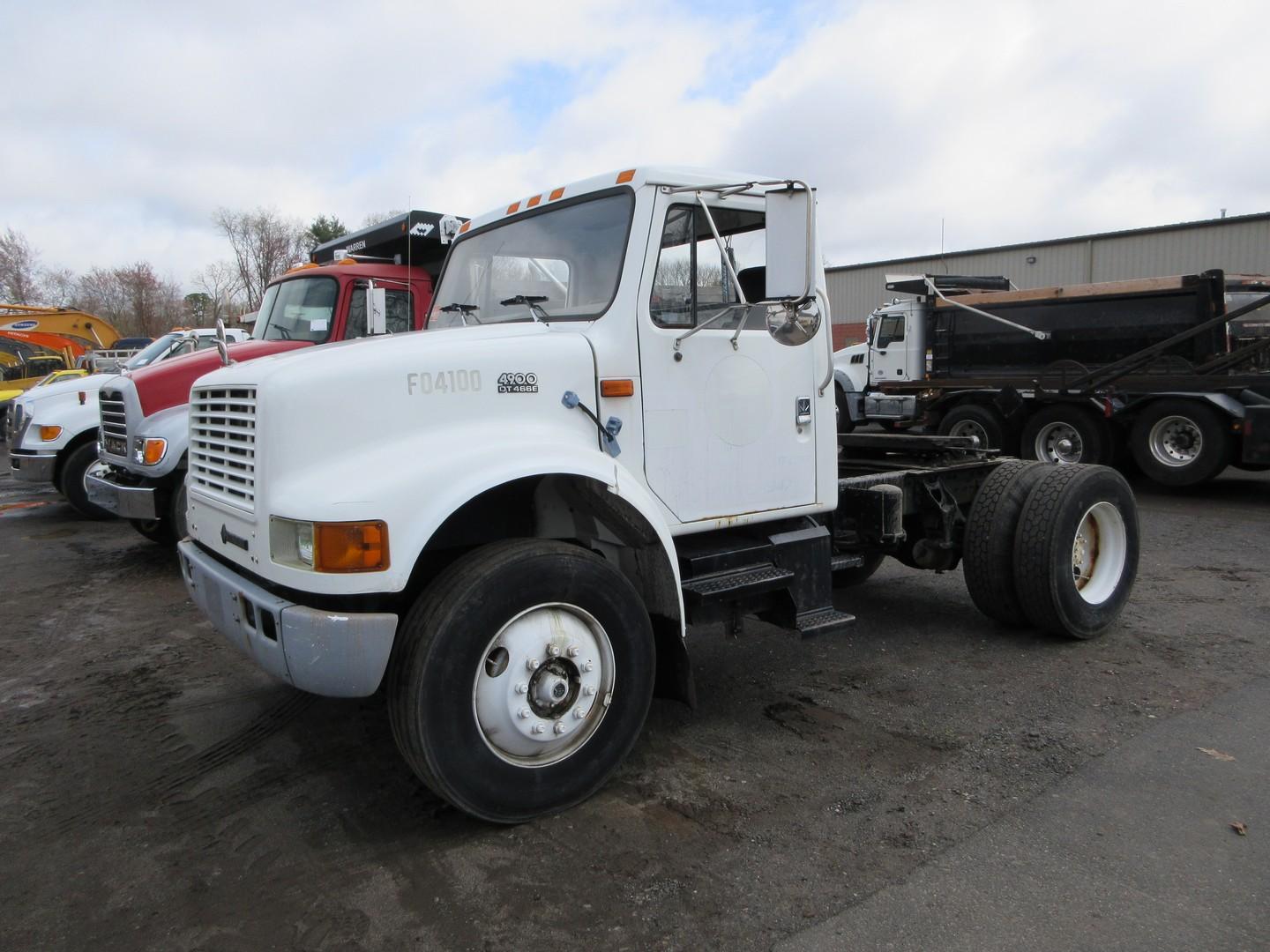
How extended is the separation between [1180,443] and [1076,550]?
6463 millimetres

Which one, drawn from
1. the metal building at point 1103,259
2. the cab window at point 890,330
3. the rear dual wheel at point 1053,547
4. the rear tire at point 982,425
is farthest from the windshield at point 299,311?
the metal building at point 1103,259

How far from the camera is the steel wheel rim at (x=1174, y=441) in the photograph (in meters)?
10.3

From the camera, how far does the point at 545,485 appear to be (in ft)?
11.5

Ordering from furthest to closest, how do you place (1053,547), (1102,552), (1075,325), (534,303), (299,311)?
(1075,325) → (299,311) → (1102,552) → (1053,547) → (534,303)

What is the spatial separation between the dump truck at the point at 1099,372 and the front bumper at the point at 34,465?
1003 centimetres

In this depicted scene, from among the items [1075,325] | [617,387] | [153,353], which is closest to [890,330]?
[1075,325]

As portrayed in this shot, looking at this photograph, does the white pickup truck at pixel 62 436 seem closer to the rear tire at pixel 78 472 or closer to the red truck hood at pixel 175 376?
the rear tire at pixel 78 472

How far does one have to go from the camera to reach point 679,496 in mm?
3730

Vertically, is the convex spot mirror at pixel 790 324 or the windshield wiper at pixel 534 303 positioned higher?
→ the windshield wiper at pixel 534 303

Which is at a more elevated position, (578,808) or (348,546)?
(348,546)

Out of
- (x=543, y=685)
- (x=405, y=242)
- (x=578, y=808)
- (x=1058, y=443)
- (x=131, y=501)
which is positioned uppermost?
(x=405, y=242)

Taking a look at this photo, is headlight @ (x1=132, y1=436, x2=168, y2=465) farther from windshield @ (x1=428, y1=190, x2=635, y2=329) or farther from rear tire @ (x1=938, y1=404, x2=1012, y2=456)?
rear tire @ (x1=938, y1=404, x2=1012, y2=456)

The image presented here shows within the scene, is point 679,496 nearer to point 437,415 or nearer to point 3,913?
point 437,415

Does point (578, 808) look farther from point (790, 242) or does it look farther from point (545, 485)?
point (790, 242)
